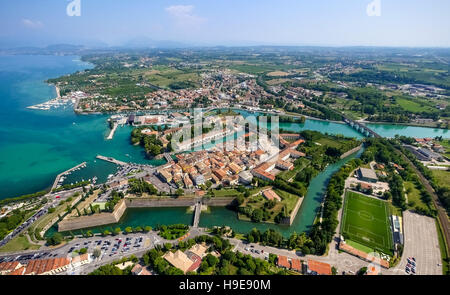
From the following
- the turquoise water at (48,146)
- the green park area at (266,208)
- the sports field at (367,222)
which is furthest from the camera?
the turquoise water at (48,146)

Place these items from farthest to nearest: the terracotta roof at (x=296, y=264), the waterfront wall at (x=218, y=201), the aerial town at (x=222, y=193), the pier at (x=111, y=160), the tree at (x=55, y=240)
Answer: the pier at (x=111, y=160) < the waterfront wall at (x=218, y=201) < the tree at (x=55, y=240) < the aerial town at (x=222, y=193) < the terracotta roof at (x=296, y=264)

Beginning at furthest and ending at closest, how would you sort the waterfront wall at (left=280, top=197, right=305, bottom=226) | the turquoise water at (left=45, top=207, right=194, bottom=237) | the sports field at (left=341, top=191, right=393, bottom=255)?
the turquoise water at (left=45, top=207, right=194, bottom=237) → the waterfront wall at (left=280, top=197, right=305, bottom=226) → the sports field at (left=341, top=191, right=393, bottom=255)

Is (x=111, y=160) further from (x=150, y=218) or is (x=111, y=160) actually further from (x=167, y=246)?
(x=167, y=246)

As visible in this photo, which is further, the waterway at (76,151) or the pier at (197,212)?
the waterway at (76,151)

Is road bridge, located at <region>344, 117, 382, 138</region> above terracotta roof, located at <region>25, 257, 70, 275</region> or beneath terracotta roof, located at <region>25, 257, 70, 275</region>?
above

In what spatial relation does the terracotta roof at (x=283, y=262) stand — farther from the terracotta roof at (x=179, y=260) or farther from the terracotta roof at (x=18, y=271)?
the terracotta roof at (x=18, y=271)

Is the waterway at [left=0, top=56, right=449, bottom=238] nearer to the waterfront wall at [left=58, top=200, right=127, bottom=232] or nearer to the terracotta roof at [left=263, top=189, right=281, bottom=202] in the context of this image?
the waterfront wall at [left=58, top=200, right=127, bottom=232]

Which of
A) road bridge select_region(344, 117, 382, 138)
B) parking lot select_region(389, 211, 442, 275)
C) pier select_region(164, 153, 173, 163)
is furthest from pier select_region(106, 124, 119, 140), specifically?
road bridge select_region(344, 117, 382, 138)

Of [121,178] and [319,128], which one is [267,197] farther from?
[319,128]

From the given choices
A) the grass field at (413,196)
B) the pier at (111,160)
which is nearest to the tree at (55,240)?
the pier at (111,160)
